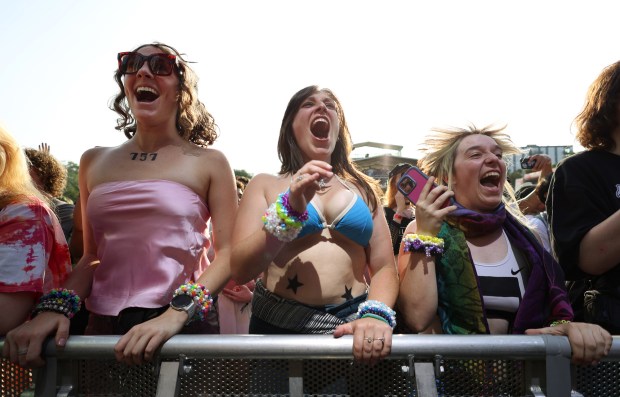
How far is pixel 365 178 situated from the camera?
2.51 meters

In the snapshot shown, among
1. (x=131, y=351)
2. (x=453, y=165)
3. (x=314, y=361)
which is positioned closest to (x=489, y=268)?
(x=453, y=165)

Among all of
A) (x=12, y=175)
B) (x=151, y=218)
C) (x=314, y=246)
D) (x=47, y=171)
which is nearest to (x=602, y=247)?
(x=314, y=246)

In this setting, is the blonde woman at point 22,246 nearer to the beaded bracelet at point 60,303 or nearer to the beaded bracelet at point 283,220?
the beaded bracelet at point 60,303

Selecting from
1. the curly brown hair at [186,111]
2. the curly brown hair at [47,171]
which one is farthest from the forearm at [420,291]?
the curly brown hair at [47,171]

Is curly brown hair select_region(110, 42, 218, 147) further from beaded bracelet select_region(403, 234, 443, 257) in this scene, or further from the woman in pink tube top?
beaded bracelet select_region(403, 234, 443, 257)

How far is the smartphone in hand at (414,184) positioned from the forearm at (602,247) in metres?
0.64

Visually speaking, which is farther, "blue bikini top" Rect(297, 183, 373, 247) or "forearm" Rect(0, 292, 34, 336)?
"blue bikini top" Rect(297, 183, 373, 247)

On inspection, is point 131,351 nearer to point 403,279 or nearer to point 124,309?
point 124,309

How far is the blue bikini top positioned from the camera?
7.02 feet

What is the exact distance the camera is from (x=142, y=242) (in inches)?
83.7

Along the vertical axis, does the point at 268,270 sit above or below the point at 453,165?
below

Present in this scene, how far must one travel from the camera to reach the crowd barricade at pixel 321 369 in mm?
1602

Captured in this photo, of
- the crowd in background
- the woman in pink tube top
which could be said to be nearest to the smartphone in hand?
the crowd in background

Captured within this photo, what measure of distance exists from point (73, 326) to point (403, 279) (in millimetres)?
1345
